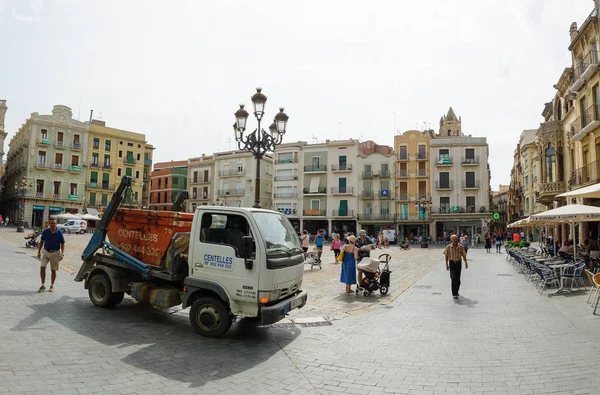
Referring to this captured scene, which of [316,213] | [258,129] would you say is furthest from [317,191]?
[258,129]

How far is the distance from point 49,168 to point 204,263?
5510 centimetres

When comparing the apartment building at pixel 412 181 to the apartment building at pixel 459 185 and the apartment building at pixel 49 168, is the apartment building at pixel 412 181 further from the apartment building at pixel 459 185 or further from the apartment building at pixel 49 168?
the apartment building at pixel 49 168

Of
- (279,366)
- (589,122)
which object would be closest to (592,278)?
(279,366)

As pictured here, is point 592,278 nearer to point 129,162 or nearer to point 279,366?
point 279,366

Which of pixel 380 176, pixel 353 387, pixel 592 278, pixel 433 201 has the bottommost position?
pixel 353 387

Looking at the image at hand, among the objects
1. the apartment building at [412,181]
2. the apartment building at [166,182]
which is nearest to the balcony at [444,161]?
the apartment building at [412,181]

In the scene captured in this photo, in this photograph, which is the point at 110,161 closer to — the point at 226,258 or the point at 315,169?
the point at 315,169

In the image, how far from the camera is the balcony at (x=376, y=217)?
162ft

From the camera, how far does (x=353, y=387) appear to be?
14.0 ft

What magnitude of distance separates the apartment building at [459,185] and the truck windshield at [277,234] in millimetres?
43903

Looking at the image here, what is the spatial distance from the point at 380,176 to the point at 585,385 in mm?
47286

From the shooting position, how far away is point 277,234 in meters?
6.38

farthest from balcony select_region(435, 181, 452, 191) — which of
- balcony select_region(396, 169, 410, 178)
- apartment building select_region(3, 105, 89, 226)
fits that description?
apartment building select_region(3, 105, 89, 226)

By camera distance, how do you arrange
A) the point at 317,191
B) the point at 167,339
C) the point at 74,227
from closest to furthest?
the point at 167,339 < the point at 74,227 < the point at 317,191
